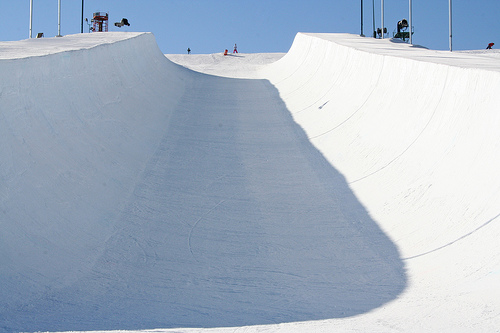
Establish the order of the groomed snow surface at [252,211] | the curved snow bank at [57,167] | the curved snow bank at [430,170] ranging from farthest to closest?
the curved snow bank at [57,167] < the groomed snow surface at [252,211] < the curved snow bank at [430,170]

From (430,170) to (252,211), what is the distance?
2.84 m

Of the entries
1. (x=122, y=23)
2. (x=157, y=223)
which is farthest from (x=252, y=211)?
(x=122, y=23)

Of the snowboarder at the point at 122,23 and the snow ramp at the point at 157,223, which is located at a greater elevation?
the snowboarder at the point at 122,23

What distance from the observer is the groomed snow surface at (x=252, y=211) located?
6.23 metres

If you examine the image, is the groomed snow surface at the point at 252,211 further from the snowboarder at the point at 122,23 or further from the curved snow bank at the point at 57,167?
the snowboarder at the point at 122,23

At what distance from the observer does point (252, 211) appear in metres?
9.65

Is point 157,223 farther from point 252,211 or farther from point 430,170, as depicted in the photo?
point 430,170

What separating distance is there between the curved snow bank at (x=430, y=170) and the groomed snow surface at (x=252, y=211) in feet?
0.11

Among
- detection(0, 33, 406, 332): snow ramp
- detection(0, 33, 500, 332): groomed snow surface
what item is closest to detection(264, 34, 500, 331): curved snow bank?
detection(0, 33, 500, 332): groomed snow surface

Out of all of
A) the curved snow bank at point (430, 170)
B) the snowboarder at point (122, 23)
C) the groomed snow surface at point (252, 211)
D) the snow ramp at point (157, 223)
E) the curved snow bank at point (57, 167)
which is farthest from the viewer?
the snowboarder at point (122, 23)

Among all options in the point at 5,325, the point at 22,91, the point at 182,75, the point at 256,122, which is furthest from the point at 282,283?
the point at 182,75

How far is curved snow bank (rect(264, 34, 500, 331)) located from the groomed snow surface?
0.11ft

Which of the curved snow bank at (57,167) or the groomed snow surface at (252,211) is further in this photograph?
the curved snow bank at (57,167)

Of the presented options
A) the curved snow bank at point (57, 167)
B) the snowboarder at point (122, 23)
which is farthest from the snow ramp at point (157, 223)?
the snowboarder at point (122, 23)
